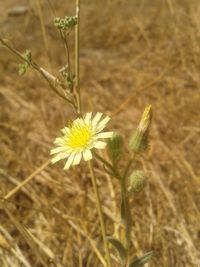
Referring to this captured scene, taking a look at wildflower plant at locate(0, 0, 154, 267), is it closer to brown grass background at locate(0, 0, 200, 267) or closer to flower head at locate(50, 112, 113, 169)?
flower head at locate(50, 112, 113, 169)

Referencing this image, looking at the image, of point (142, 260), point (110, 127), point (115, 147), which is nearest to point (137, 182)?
point (115, 147)

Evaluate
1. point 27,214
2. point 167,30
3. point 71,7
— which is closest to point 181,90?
point 167,30

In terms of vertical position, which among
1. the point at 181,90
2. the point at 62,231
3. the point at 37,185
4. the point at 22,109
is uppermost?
the point at 22,109

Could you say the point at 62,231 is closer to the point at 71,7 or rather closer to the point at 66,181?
the point at 66,181

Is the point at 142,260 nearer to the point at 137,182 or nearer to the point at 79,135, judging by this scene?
the point at 137,182

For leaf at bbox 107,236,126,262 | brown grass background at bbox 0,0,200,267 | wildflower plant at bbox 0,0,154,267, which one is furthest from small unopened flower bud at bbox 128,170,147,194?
brown grass background at bbox 0,0,200,267
